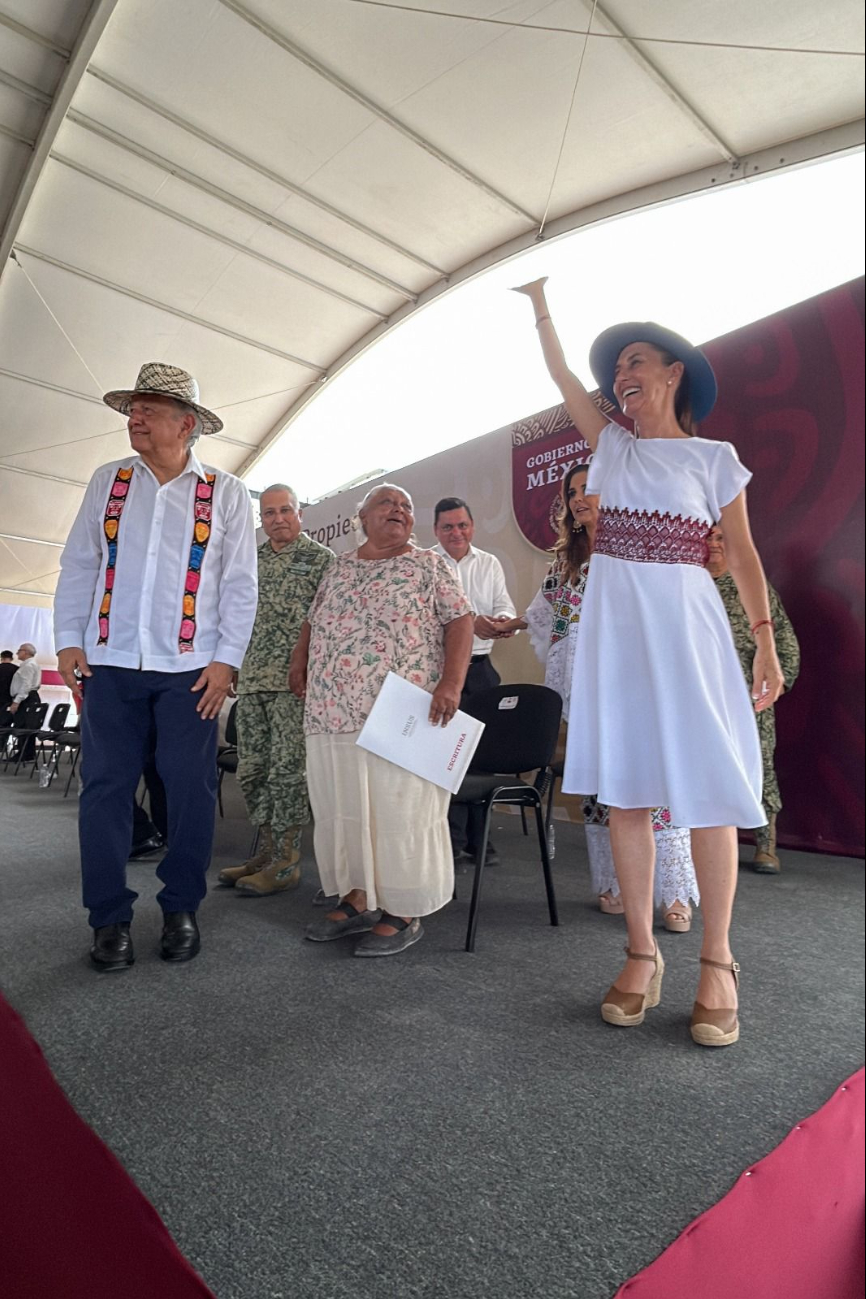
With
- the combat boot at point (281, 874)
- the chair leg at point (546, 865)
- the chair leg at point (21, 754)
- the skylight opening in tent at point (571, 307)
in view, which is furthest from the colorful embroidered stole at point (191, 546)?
the combat boot at point (281, 874)

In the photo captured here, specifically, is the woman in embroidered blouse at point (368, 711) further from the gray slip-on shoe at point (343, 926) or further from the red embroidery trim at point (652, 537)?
the red embroidery trim at point (652, 537)

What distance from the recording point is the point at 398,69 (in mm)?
713

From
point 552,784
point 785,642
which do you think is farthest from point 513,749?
point 785,642

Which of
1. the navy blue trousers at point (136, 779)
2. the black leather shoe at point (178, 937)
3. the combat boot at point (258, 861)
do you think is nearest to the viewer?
the navy blue trousers at point (136, 779)

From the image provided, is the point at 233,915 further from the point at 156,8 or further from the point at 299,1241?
the point at 156,8

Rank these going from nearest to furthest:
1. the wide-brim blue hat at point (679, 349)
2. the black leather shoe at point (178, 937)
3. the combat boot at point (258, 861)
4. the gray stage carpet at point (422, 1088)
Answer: the gray stage carpet at point (422, 1088), the wide-brim blue hat at point (679, 349), the black leather shoe at point (178, 937), the combat boot at point (258, 861)

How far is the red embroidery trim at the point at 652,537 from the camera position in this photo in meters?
0.83

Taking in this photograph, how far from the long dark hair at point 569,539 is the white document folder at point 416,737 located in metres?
0.36

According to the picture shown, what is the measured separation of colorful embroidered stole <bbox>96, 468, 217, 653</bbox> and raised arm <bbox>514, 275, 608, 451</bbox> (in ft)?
1.49

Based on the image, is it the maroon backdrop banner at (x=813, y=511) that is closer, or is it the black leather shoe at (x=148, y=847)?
the maroon backdrop banner at (x=813, y=511)

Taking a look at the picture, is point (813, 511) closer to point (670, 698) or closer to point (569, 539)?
point (670, 698)

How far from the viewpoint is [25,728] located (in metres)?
0.76

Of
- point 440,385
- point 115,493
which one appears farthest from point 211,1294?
point 440,385

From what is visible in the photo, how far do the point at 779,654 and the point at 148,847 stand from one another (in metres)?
0.96
